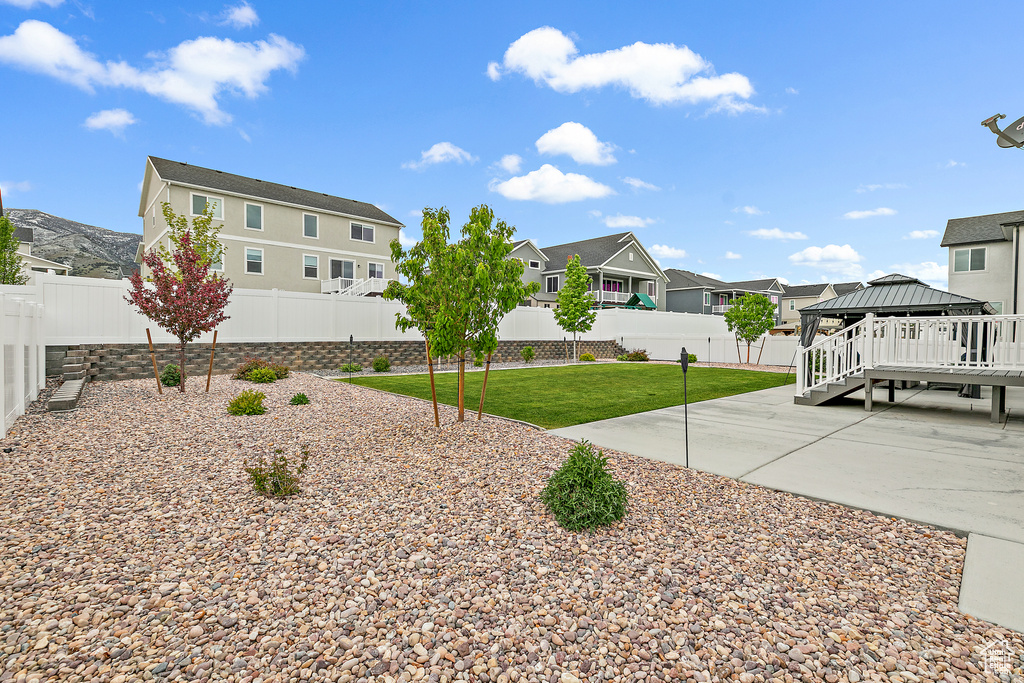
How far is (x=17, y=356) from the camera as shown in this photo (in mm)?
6371

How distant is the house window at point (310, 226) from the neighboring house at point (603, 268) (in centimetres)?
1355

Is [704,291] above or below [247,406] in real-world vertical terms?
above

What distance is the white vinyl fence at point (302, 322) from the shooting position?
34.6 feet

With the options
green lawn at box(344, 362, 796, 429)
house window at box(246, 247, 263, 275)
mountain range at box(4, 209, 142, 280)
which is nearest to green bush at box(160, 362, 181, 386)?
green lawn at box(344, 362, 796, 429)

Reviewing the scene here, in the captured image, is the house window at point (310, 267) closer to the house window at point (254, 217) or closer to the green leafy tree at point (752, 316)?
the house window at point (254, 217)

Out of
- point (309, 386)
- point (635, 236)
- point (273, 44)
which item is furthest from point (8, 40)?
point (635, 236)

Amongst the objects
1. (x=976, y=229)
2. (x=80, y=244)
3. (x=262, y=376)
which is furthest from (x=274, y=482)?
(x=80, y=244)

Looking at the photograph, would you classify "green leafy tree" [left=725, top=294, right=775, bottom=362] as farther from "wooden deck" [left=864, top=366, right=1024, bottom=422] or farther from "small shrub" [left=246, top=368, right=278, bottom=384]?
"small shrub" [left=246, top=368, right=278, bottom=384]

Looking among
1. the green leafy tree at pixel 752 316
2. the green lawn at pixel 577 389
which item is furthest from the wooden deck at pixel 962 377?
the green leafy tree at pixel 752 316

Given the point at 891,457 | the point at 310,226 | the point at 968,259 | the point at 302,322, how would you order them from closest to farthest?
the point at 891,457, the point at 302,322, the point at 968,259, the point at 310,226

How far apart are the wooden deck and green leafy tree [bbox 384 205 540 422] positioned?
24.1 ft

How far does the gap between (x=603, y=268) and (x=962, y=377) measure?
87.2ft

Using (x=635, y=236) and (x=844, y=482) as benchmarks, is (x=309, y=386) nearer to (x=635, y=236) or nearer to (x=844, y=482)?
(x=844, y=482)

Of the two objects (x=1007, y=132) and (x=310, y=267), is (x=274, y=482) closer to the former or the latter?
(x=1007, y=132)
